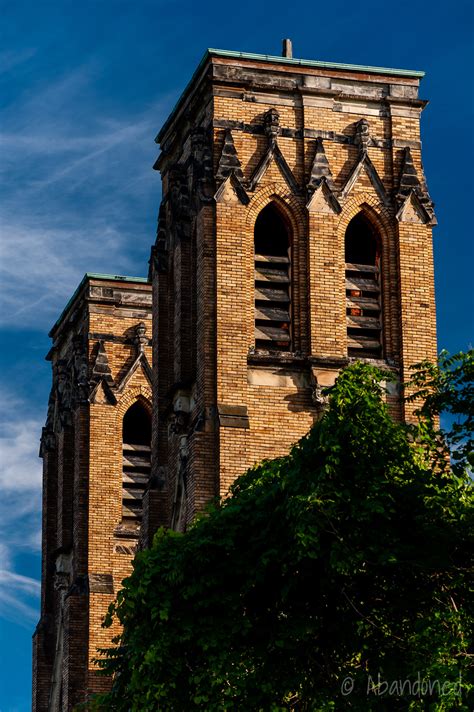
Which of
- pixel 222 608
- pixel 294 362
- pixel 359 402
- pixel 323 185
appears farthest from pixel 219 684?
pixel 323 185

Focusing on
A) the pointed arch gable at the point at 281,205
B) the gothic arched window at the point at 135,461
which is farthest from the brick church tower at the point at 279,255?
the gothic arched window at the point at 135,461

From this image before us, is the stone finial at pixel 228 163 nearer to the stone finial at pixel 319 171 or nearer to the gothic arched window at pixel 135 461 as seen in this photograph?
the stone finial at pixel 319 171

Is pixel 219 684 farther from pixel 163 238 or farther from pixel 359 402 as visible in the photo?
pixel 163 238

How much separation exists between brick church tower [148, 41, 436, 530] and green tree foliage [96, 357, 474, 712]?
34.5 ft

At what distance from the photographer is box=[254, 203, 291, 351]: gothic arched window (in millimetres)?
50812

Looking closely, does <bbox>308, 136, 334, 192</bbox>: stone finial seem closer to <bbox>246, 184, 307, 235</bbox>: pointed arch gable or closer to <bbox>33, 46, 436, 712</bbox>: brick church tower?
<bbox>33, 46, 436, 712</bbox>: brick church tower

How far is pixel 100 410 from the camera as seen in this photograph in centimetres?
6259

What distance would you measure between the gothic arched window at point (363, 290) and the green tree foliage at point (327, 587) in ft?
41.7

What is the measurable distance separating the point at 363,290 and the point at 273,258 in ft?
7.20

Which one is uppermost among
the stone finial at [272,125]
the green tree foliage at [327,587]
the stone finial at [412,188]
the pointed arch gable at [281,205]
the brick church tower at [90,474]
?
the stone finial at [272,125]

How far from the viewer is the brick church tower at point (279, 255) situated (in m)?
49.8

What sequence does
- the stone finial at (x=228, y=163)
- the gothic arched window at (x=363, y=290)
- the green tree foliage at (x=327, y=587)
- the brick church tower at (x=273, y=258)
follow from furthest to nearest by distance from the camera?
the gothic arched window at (x=363, y=290) < the stone finial at (x=228, y=163) < the brick church tower at (x=273, y=258) < the green tree foliage at (x=327, y=587)

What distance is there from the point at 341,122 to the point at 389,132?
116 centimetres

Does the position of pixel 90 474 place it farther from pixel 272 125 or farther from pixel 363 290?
pixel 272 125
